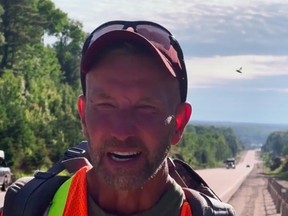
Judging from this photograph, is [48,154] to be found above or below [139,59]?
below

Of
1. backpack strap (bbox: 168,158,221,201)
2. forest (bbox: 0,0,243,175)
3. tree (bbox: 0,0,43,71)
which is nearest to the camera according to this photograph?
backpack strap (bbox: 168,158,221,201)

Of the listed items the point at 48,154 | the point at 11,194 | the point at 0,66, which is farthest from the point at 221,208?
the point at 0,66

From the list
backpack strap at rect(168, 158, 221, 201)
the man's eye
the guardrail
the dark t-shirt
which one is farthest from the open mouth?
the guardrail

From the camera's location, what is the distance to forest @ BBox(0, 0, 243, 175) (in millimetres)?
57375

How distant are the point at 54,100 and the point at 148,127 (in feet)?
258

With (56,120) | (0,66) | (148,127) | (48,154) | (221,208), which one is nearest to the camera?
(148,127)

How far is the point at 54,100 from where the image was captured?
80562 millimetres

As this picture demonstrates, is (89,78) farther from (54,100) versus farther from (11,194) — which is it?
(54,100)

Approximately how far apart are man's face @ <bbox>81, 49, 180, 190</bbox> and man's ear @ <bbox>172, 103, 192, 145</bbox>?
0.04 m

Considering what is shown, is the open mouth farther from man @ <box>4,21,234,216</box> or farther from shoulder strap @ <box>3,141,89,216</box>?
shoulder strap @ <box>3,141,89,216</box>

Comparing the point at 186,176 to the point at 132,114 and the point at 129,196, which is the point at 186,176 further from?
the point at 132,114

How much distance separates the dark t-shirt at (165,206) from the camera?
249 centimetres

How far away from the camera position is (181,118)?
2.54 meters

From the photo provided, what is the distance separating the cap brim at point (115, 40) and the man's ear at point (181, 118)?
5.9 inches
